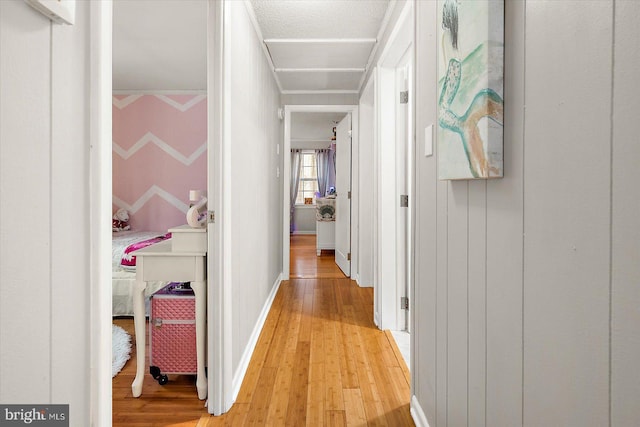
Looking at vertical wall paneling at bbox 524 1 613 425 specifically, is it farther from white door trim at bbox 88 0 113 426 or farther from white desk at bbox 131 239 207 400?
white desk at bbox 131 239 207 400

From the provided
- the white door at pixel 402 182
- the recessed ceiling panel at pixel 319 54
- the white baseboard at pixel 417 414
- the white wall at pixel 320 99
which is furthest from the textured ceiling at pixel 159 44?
the white baseboard at pixel 417 414

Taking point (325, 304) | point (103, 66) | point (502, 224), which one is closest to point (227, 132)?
point (103, 66)

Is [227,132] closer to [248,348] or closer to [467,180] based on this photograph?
[467,180]

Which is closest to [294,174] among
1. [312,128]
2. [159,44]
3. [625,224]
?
[312,128]

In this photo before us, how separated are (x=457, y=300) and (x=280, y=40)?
2660 mm

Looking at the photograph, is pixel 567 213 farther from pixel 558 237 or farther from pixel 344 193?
pixel 344 193

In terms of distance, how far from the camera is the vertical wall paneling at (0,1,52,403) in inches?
24.1

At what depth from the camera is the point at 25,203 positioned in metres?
0.65

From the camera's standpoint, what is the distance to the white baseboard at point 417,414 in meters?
1.65

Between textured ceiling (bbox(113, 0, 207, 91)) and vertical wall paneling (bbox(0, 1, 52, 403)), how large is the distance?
8.23 ft

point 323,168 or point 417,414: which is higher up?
point 323,168

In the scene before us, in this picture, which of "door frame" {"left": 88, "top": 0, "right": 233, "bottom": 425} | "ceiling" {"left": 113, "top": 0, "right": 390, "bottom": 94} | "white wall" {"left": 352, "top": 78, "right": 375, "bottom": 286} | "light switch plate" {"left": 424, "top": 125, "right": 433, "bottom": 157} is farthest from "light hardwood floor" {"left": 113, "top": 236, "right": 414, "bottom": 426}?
"ceiling" {"left": 113, "top": 0, "right": 390, "bottom": 94}

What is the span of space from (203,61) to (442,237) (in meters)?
3.66

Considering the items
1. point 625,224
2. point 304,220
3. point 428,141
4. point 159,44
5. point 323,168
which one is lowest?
point 304,220
